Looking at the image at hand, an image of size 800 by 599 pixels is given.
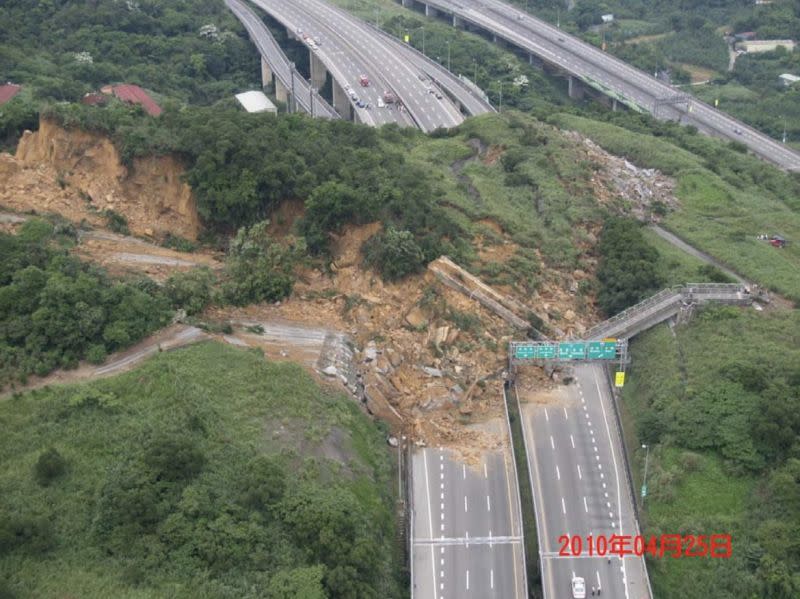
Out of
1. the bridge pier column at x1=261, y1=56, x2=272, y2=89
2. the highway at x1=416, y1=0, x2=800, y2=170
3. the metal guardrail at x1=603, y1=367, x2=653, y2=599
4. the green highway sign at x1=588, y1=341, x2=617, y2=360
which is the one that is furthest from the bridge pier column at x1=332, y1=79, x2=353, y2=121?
the metal guardrail at x1=603, y1=367, x2=653, y2=599

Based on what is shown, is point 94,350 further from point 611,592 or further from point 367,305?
point 611,592

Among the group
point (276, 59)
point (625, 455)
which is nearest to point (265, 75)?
point (276, 59)

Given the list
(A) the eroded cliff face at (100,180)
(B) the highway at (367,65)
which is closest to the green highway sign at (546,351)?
(A) the eroded cliff face at (100,180)

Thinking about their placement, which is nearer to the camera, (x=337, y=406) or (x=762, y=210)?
(x=337, y=406)

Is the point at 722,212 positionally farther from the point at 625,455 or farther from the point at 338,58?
the point at 338,58

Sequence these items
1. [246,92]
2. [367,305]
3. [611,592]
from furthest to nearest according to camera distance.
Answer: [246,92]
[367,305]
[611,592]

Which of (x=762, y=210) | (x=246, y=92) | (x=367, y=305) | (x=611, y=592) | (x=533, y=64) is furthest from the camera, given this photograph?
(x=533, y=64)

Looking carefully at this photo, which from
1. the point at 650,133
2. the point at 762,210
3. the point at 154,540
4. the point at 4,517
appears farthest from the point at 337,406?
the point at 650,133
